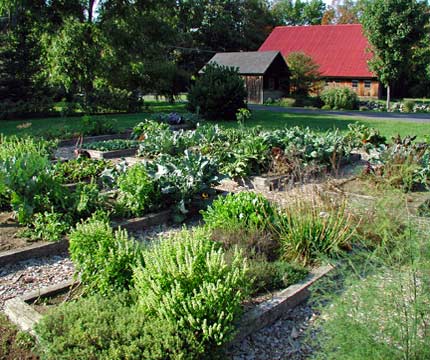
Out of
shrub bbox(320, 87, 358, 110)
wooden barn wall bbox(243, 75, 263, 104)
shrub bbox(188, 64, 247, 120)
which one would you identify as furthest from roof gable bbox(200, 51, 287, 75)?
shrub bbox(188, 64, 247, 120)

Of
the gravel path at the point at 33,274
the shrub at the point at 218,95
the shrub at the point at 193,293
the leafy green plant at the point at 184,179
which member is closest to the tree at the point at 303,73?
the shrub at the point at 218,95

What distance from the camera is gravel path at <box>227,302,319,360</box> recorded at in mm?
3426

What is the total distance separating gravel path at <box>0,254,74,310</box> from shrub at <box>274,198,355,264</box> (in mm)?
2206

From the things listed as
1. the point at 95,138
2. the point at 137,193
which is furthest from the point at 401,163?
the point at 95,138

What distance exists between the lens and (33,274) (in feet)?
15.8

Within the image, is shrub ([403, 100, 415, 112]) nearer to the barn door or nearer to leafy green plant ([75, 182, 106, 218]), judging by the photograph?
the barn door

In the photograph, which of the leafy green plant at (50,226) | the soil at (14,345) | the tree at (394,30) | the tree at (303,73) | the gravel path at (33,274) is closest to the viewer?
the soil at (14,345)

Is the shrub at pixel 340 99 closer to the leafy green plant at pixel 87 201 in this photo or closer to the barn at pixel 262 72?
the barn at pixel 262 72

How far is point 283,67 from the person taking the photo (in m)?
36.1

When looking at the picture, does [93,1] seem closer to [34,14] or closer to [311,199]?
[34,14]

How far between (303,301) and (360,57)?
3583cm

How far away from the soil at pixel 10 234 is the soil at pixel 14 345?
182 cm

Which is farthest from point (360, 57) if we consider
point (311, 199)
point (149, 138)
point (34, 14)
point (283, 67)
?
point (311, 199)

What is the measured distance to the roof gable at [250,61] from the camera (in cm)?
3459
